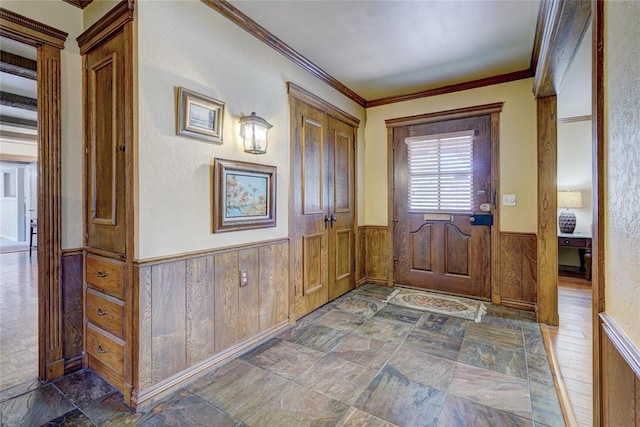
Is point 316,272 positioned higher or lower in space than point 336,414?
higher

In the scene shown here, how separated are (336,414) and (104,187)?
6.68ft

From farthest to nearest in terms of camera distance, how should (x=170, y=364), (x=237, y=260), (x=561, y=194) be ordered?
1. (x=561, y=194)
2. (x=237, y=260)
3. (x=170, y=364)

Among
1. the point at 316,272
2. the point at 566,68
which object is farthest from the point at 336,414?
the point at 566,68

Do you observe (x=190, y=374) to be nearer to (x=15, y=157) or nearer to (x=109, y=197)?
(x=109, y=197)

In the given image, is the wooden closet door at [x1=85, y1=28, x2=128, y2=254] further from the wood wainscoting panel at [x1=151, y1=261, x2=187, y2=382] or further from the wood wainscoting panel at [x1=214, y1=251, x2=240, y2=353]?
the wood wainscoting panel at [x1=214, y1=251, x2=240, y2=353]

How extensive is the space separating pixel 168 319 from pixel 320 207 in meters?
1.90

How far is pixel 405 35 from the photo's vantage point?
2623 mm

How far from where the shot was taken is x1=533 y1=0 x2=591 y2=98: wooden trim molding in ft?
5.67

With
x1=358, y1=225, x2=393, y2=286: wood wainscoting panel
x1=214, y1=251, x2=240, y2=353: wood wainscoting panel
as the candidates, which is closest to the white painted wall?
x1=358, y1=225, x2=393, y2=286: wood wainscoting panel

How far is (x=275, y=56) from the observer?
276 centimetres

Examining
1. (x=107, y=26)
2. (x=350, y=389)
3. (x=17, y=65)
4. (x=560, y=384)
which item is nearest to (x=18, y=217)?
(x=17, y=65)

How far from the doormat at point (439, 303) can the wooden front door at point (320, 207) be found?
682mm

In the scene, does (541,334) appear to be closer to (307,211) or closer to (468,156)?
(468,156)

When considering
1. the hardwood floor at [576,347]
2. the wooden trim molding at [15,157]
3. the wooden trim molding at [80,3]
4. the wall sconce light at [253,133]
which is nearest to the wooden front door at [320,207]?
the wall sconce light at [253,133]
